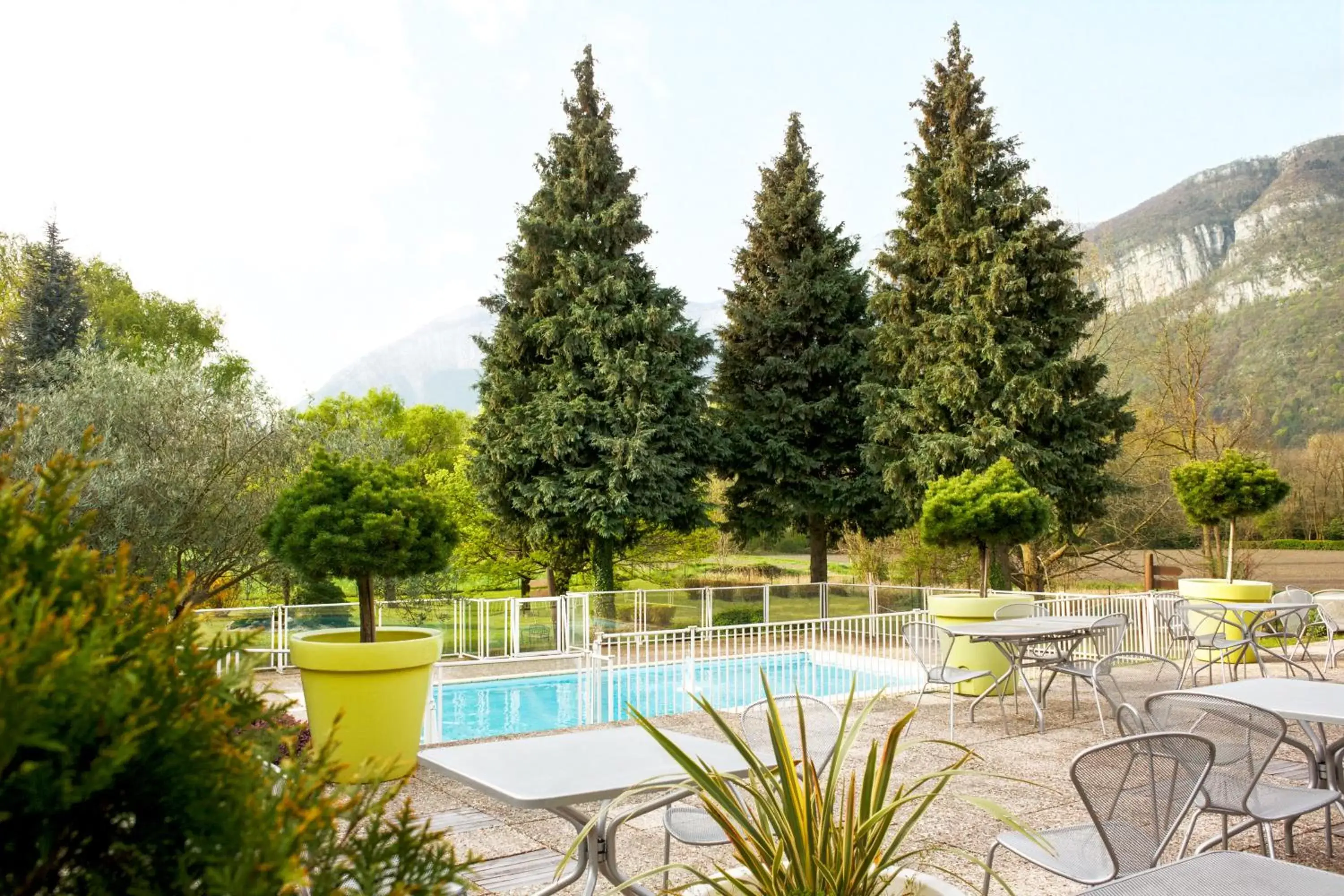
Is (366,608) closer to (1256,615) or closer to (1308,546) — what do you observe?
(1256,615)

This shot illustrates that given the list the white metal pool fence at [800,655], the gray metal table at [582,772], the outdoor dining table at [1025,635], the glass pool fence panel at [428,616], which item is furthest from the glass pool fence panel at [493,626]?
the gray metal table at [582,772]

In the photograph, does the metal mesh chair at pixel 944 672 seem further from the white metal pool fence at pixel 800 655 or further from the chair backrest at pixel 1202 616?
the chair backrest at pixel 1202 616

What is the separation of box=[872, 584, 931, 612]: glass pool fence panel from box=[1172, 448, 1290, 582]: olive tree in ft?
15.6

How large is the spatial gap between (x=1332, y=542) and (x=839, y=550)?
12.5 meters

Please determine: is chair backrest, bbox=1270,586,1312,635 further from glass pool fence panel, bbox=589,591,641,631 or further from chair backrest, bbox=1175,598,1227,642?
glass pool fence panel, bbox=589,591,641,631

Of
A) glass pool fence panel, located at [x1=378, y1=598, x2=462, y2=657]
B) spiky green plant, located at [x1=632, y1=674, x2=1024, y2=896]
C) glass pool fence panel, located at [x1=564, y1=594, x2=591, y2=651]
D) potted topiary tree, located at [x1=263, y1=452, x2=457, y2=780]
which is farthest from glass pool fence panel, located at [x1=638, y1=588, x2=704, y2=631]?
spiky green plant, located at [x1=632, y1=674, x2=1024, y2=896]

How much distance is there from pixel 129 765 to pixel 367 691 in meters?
4.82

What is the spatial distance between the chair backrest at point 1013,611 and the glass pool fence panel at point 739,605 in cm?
745

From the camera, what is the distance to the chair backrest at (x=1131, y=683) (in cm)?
379

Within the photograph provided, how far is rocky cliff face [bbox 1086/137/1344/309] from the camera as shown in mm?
41844

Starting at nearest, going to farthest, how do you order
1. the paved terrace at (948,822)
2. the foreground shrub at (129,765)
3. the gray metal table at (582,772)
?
1. the foreground shrub at (129,765)
2. the gray metal table at (582,772)
3. the paved terrace at (948,822)

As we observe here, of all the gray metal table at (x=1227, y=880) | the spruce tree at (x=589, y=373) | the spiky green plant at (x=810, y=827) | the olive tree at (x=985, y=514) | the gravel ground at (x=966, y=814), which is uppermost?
the spruce tree at (x=589, y=373)

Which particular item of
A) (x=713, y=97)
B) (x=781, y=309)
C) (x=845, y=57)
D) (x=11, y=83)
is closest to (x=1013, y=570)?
(x=781, y=309)

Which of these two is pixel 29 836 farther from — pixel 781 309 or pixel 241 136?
pixel 241 136
